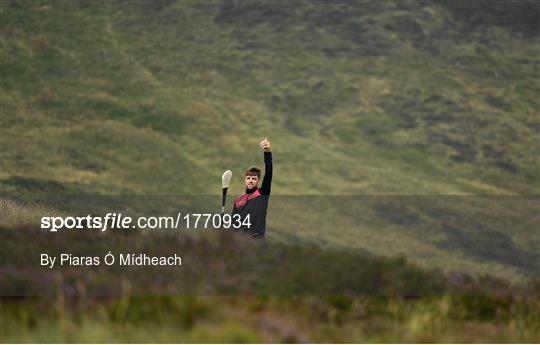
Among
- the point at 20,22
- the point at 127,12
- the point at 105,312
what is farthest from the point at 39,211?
the point at 127,12

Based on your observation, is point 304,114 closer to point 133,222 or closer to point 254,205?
point 254,205

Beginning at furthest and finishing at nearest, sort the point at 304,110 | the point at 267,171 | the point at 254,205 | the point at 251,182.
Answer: the point at 304,110 → the point at 267,171 → the point at 251,182 → the point at 254,205

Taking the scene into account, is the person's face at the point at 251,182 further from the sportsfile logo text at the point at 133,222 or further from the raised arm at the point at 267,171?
the sportsfile logo text at the point at 133,222

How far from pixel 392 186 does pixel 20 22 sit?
5633 centimetres

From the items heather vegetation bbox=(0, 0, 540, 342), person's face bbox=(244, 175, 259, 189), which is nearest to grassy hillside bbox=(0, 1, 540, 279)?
heather vegetation bbox=(0, 0, 540, 342)

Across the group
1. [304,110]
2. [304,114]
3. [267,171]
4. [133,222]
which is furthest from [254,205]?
[304,110]

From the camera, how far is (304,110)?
124 meters

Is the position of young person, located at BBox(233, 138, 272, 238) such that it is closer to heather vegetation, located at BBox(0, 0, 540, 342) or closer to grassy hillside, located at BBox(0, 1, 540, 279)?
heather vegetation, located at BBox(0, 0, 540, 342)

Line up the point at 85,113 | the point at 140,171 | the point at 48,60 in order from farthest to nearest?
1. the point at 48,60
2. the point at 85,113
3. the point at 140,171

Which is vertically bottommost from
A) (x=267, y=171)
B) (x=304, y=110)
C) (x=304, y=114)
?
(x=304, y=114)

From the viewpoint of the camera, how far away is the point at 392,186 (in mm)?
101812

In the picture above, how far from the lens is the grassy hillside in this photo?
91000mm

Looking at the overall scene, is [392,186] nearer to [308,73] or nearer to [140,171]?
[140,171]

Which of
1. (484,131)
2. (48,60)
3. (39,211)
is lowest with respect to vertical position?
(484,131)
